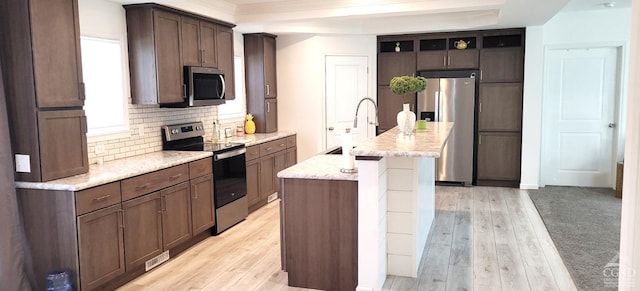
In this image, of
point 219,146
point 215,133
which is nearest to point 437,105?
point 215,133

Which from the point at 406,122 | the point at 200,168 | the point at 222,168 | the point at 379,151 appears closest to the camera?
the point at 379,151

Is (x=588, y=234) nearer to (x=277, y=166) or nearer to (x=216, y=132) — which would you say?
(x=277, y=166)

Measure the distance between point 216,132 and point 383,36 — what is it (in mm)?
3103

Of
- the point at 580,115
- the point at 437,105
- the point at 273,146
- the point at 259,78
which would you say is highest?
the point at 259,78

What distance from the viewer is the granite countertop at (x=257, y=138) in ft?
18.3

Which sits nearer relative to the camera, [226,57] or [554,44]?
[226,57]

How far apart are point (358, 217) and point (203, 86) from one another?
2582 mm

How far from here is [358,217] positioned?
3207 millimetres

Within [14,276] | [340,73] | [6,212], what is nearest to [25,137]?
[6,212]

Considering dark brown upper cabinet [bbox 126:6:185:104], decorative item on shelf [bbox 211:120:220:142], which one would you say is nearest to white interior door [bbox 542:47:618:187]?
decorative item on shelf [bbox 211:120:220:142]

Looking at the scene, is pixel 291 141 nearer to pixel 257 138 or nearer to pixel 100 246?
pixel 257 138

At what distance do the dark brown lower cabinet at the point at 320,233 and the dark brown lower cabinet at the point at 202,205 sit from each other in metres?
1.22

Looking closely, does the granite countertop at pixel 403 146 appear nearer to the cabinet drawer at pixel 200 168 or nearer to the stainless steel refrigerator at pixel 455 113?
the cabinet drawer at pixel 200 168

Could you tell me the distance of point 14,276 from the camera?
121 inches
